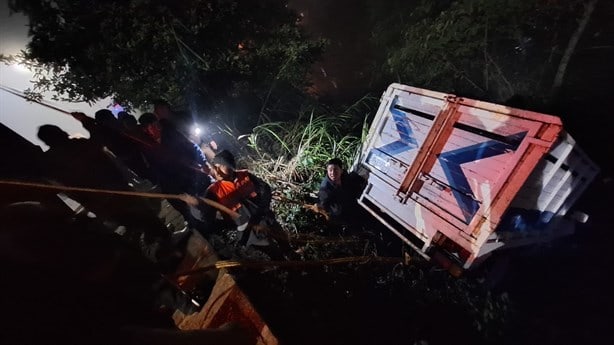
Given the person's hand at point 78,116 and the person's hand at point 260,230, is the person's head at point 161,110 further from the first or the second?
the person's hand at point 260,230

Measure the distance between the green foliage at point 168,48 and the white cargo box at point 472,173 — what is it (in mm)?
4072

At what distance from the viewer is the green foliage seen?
650 centimetres

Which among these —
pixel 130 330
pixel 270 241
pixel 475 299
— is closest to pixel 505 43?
pixel 475 299

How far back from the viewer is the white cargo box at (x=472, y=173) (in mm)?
3398

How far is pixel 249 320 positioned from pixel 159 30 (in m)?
6.87

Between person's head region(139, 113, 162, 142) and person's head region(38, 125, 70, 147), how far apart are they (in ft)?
5.17

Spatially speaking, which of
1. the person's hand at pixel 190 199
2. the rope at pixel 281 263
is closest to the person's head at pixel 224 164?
the person's hand at pixel 190 199

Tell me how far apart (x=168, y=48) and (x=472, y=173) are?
6.99m

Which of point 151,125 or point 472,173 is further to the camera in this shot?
point 151,125

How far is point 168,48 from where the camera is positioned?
692cm

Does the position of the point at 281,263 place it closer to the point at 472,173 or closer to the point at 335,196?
the point at 335,196

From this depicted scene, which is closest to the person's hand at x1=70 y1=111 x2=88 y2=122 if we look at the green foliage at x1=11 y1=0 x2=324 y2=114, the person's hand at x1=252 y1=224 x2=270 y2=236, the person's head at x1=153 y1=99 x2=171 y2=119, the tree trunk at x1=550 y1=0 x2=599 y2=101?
Result: the person's head at x1=153 y1=99 x2=171 y2=119

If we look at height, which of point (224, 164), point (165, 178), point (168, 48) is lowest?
point (165, 178)

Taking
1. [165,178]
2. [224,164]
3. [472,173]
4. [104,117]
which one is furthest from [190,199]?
[472,173]
